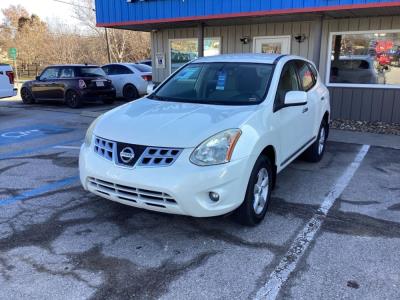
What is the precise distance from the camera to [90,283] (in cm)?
294

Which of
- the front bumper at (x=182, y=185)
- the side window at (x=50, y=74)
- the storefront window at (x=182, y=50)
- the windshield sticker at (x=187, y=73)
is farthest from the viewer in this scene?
the side window at (x=50, y=74)

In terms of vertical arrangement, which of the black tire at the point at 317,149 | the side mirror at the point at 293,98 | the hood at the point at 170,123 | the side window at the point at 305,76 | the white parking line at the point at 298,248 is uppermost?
the side window at the point at 305,76

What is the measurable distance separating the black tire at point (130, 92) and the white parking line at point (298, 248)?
1068 cm

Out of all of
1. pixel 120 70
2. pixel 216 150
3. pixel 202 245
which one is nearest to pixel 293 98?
pixel 216 150

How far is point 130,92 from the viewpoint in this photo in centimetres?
1498

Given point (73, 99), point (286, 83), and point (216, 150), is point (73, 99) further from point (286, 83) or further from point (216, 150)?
point (216, 150)

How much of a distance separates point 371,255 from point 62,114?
1027 centimetres

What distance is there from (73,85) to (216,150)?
35.5ft

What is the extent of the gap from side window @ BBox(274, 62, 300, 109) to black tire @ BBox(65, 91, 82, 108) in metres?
9.46

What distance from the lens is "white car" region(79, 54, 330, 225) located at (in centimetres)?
327

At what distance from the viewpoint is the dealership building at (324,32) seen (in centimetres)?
925

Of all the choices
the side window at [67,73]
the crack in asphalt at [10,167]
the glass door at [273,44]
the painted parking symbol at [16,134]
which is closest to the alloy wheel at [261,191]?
the crack in asphalt at [10,167]

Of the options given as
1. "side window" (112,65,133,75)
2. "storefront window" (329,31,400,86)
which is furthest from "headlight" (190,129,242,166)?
"side window" (112,65,133,75)

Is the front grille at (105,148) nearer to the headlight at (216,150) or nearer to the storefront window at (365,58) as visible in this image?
the headlight at (216,150)
